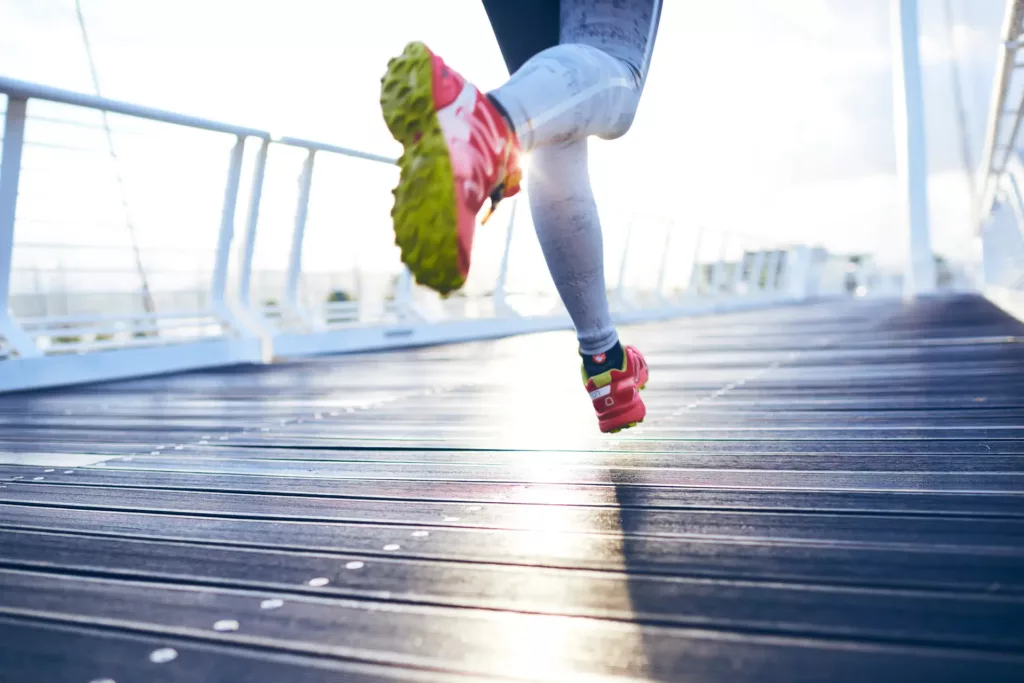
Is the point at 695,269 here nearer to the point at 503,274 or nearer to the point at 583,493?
Answer: the point at 503,274

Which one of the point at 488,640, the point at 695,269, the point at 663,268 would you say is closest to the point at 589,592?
the point at 488,640

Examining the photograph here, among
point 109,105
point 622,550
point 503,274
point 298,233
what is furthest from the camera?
point 503,274

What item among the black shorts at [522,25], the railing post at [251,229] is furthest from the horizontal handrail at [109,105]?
the black shorts at [522,25]

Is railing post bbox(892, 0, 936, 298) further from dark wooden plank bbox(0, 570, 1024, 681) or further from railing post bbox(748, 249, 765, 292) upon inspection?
dark wooden plank bbox(0, 570, 1024, 681)

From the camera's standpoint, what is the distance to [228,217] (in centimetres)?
369

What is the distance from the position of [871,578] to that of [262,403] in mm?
1797

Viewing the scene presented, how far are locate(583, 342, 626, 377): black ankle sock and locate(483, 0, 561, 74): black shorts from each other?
0.37 meters

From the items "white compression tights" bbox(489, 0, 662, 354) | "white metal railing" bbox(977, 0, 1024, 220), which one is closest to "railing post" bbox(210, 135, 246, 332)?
"white compression tights" bbox(489, 0, 662, 354)

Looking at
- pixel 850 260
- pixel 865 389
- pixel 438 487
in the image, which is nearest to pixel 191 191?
pixel 865 389

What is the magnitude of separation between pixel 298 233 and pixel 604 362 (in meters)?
3.26

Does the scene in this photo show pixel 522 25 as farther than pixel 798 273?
No

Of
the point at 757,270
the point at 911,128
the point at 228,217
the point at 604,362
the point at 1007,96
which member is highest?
the point at 911,128

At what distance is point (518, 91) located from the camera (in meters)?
0.83

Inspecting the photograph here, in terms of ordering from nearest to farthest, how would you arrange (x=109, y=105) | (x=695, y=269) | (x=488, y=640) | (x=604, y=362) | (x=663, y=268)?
(x=488, y=640) < (x=604, y=362) < (x=109, y=105) < (x=663, y=268) < (x=695, y=269)
